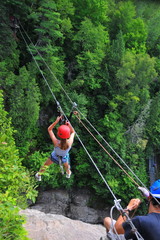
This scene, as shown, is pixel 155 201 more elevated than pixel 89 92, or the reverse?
pixel 155 201

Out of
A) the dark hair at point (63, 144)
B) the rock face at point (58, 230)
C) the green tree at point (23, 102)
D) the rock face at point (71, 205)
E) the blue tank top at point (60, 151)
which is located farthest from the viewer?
the rock face at point (71, 205)

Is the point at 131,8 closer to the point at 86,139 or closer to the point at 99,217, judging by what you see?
the point at 86,139

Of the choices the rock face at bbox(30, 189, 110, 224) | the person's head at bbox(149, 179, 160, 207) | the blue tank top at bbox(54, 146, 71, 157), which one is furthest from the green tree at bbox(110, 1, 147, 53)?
the person's head at bbox(149, 179, 160, 207)

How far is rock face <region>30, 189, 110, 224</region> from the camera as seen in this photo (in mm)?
14070

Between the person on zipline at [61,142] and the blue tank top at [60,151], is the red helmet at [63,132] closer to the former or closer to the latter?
the person on zipline at [61,142]

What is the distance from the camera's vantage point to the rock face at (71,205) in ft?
46.2

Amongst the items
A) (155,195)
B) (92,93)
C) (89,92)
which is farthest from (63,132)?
(92,93)

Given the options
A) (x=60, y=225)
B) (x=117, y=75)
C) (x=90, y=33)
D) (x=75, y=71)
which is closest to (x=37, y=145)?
(x=75, y=71)

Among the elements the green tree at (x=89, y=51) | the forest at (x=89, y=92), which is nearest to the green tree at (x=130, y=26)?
the forest at (x=89, y=92)

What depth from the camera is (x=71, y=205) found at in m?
14.9

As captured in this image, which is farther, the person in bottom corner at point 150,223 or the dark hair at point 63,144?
the dark hair at point 63,144

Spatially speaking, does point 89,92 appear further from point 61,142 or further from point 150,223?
point 150,223

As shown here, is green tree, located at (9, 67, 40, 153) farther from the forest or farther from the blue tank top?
the blue tank top

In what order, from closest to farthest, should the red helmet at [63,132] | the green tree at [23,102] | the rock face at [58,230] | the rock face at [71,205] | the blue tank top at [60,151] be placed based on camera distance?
1. the red helmet at [63,132]
2. the rock face at [58,230]
3. the blue tank top at [60,151]
4. the green tree at [23,102]
5. the rock face at [71,205]
